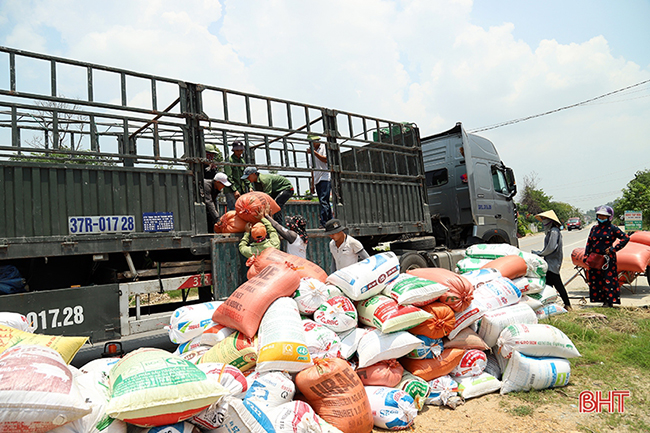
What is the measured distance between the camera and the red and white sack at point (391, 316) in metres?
2.95

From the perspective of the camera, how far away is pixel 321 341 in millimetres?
2842

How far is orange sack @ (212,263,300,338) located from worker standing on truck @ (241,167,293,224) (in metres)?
1.66

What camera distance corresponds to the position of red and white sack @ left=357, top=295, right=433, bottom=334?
2.95m

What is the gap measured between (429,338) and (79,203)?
3.10 metres

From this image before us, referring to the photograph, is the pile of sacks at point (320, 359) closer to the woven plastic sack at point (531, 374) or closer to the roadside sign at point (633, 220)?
the woven plastic sack at point (531, 374)

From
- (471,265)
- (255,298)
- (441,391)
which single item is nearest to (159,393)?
(255,298)

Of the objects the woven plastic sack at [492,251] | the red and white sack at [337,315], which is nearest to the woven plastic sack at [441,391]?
the red and white sack at [337,315]

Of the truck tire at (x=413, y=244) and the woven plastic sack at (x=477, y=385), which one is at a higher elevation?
the truck tire at (x=413, y=244)

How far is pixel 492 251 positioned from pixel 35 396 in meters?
4.92

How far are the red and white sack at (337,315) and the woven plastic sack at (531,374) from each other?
1.24m

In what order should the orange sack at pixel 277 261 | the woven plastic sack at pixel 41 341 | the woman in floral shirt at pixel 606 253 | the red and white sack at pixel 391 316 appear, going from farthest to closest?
the woman in floral shirt at pixel 606 253 → the orange sack at pixel 277 261 → the red and white sack at pixel 391 316 → the woven plastic sack at pixel 41 341

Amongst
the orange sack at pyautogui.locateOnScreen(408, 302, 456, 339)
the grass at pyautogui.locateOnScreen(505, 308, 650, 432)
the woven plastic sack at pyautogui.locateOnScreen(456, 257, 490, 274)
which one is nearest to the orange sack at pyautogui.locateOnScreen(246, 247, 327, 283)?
the orange sack at pyautogui.locateOnScreen(408, 302, 456, 339)

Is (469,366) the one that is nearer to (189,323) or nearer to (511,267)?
(511,267)

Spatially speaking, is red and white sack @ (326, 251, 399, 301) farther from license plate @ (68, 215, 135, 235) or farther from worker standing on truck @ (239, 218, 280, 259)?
license plate @ (68, 215, 135, 235)
